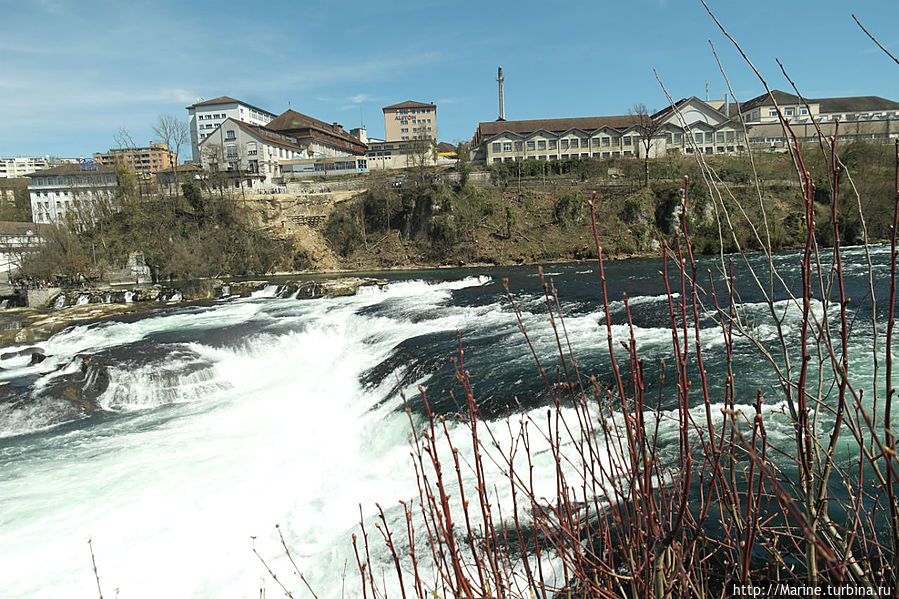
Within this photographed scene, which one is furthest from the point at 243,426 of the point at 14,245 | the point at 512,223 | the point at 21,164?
the point at 21,164

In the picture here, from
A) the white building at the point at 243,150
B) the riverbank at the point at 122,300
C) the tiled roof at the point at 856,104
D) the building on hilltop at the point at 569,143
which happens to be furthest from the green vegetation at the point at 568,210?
the tiled roof at the point at 856,104

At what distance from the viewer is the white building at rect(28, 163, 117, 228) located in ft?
147

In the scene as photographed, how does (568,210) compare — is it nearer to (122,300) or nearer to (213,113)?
(122,300)

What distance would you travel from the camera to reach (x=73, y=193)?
4753 cm

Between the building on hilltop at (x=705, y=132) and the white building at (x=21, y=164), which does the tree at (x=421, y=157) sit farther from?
the white building at (x=21, y=164)

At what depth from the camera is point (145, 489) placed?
8609 millimetres

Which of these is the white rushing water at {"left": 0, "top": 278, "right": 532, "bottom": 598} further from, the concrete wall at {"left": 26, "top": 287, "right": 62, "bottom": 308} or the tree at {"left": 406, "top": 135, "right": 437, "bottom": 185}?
the tree at {"left": 406, "top": 135, "right": 437, "bottom": 185}

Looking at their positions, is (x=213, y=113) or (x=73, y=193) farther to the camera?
(x=213, y=113)

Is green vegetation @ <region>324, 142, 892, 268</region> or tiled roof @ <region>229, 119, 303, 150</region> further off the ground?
tiled roof @ <region>229, 119, 303, 150</region>

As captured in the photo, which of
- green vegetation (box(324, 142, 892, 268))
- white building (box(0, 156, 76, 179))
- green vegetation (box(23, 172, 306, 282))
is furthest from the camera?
white building (box(0, 156, 76, 179))

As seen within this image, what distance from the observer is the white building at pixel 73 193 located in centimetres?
4469

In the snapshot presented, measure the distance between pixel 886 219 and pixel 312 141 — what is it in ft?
198

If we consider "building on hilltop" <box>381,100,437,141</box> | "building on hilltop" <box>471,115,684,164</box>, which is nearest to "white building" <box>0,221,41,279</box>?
"building on hilltop" <box>471,115,684,164</box>

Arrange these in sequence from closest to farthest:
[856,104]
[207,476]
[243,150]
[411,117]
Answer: [207,476], [243,150], [856,104], [411,117]
